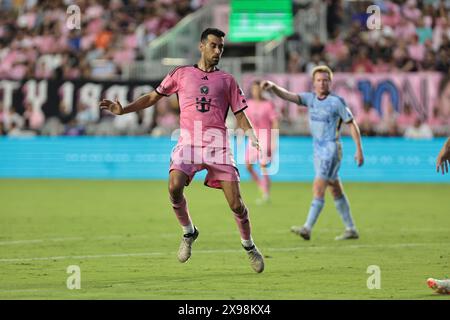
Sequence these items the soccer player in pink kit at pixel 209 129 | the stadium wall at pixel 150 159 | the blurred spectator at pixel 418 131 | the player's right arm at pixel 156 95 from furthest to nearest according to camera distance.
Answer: the blurred spectator at pixel 418 131, the stadium wall at pixel 150 159, the player's right arm at pixel 156 95, the soccer player in pink kit at pixel 209 129

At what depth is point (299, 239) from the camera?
13820 millimetres

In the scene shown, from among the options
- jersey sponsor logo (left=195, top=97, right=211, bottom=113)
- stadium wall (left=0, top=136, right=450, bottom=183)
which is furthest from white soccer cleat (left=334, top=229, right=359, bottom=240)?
stadium wall (left=0, top=136, right=450, bottom=183)

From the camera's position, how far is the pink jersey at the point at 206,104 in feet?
33.6

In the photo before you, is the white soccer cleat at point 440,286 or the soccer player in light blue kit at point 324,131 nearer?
the white soccer cleat at point 440,286

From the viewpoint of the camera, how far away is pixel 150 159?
88.3 ft

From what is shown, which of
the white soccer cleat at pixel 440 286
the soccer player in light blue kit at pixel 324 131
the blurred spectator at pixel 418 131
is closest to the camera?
the white soccer cleat at pixel 440 286

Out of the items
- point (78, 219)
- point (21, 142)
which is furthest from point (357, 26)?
point (78, 219)

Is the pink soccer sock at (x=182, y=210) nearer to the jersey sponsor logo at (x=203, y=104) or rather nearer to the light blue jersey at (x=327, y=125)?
the jersey sponsor logo at (x=203, y=104)

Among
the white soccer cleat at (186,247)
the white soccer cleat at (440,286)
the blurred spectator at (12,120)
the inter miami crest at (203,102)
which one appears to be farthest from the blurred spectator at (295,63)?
the white soccer cleat at (440,286)

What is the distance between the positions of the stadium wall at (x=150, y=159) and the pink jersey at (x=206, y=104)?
15.0 m

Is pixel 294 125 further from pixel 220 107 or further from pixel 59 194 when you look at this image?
pixel 220 107

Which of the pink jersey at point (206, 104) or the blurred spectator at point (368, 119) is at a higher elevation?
the blurred spectator at point (368, 119)

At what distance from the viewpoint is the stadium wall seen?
2589 centimetres
